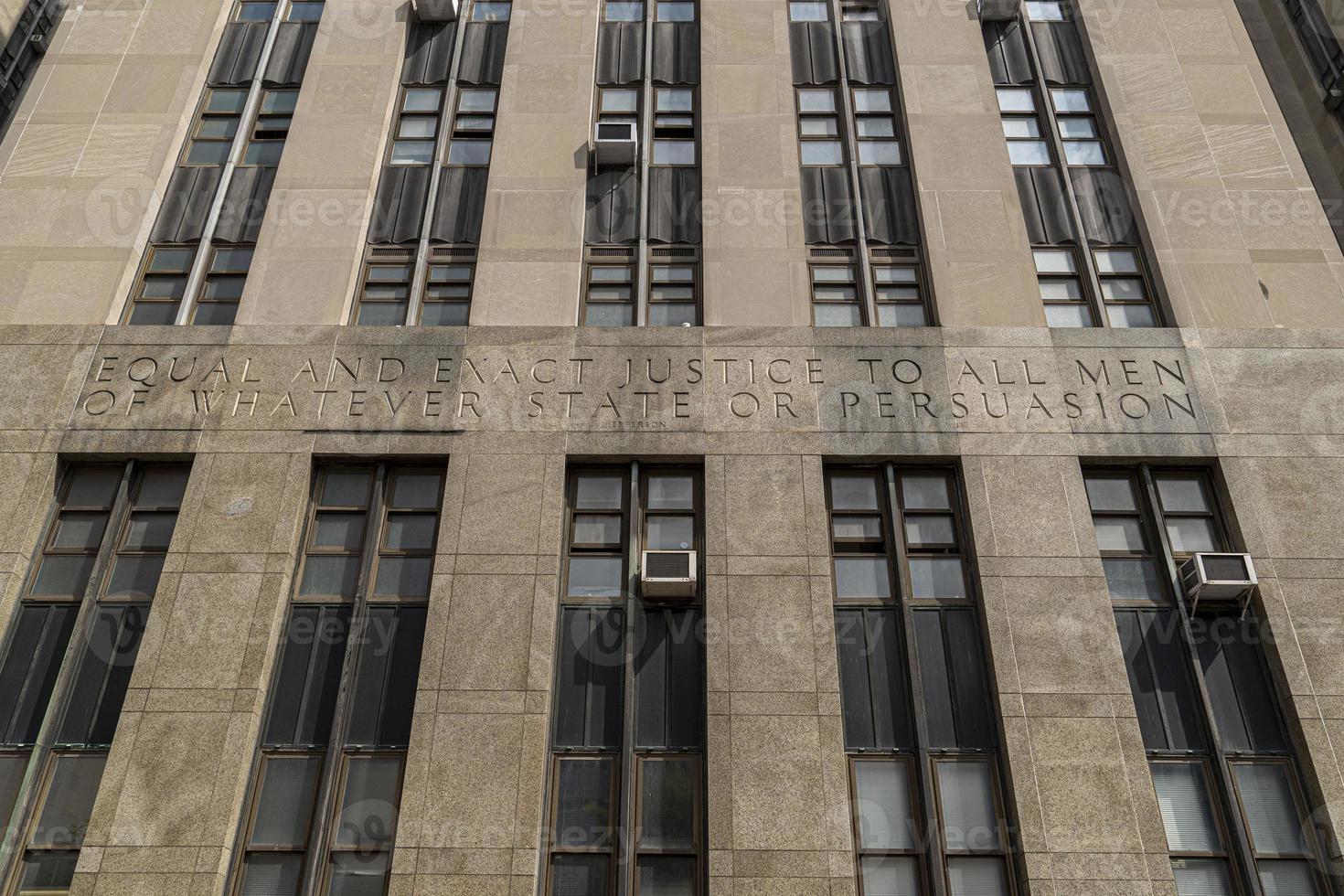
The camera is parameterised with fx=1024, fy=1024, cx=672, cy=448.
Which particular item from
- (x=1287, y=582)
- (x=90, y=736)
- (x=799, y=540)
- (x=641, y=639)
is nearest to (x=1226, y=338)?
(x=1287, y=582)

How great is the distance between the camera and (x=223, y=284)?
1927 centimetres

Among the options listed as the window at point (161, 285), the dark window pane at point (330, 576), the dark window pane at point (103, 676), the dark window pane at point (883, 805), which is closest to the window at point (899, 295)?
the dark window pane at point (883, 805)

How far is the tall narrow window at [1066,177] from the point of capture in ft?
62.3

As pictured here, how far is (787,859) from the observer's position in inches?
543

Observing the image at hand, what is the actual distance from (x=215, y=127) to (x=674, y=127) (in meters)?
9.56

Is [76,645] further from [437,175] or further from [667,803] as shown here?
[437,175]

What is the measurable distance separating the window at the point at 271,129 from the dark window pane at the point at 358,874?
1363cm

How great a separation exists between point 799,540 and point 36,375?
13310mm

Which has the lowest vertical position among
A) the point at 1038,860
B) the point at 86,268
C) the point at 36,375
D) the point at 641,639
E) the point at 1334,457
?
the point at 1038,860

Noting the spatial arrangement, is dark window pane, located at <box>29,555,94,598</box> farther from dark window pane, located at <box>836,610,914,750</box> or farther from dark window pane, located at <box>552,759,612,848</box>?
dark window pane, located at <box>836,610,914,750</box>

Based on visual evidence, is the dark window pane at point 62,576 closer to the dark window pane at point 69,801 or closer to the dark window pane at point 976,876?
the dark window pane at point 69,801

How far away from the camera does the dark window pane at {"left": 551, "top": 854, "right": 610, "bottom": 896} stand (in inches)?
551

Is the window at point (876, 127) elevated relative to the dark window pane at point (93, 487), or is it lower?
elevated

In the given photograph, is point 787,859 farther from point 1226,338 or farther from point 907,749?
point 1226,338
